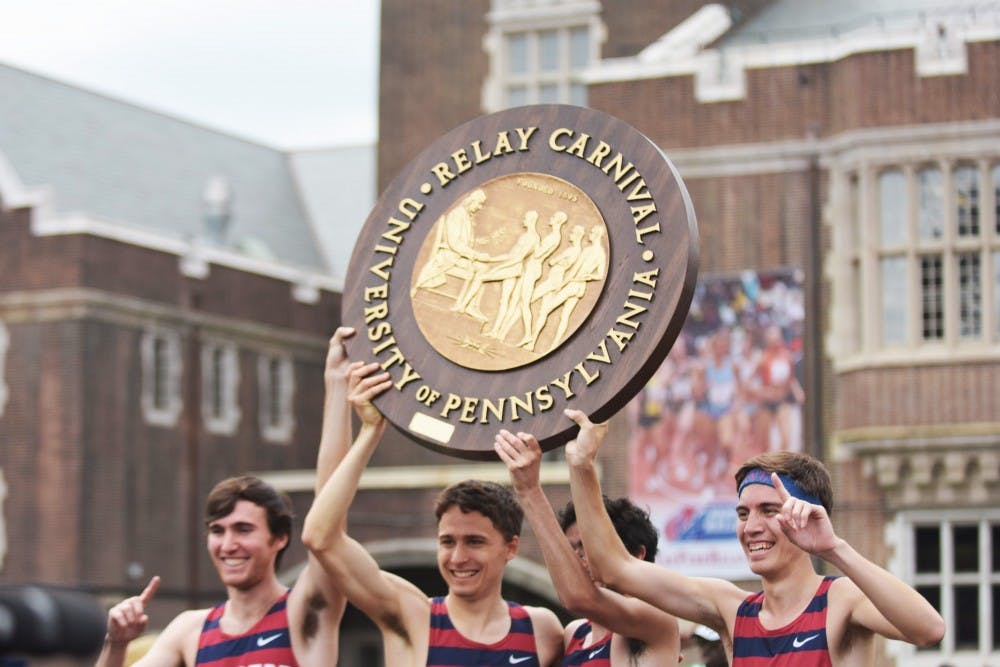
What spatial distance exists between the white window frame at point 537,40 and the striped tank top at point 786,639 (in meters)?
21.1

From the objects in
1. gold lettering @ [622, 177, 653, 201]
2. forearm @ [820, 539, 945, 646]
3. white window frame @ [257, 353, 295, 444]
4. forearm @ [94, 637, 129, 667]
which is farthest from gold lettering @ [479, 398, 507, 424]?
white window frame @ [257, 353, 295, 444]

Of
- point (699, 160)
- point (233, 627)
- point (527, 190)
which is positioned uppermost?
point (699, 160)

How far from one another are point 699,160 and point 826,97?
147 cm

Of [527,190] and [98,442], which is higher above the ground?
[98,442]

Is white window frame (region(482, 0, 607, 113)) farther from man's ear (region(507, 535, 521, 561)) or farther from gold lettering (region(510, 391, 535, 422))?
gold lettering (region(510, 391, 535, 422))

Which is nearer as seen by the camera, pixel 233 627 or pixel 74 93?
pixel 233 627

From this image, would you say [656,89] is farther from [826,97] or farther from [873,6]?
[873,6]

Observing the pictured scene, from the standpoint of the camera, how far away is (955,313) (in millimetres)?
20250

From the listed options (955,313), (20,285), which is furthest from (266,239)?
(955,313)

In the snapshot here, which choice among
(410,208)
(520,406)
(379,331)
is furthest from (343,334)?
(520,406)

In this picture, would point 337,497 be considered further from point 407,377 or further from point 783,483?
point 783,483

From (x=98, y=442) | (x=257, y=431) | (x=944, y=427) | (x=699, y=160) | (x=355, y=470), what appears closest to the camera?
(x=355, y=470)

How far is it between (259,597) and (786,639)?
5.48ft

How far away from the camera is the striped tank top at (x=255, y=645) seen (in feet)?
18.6
